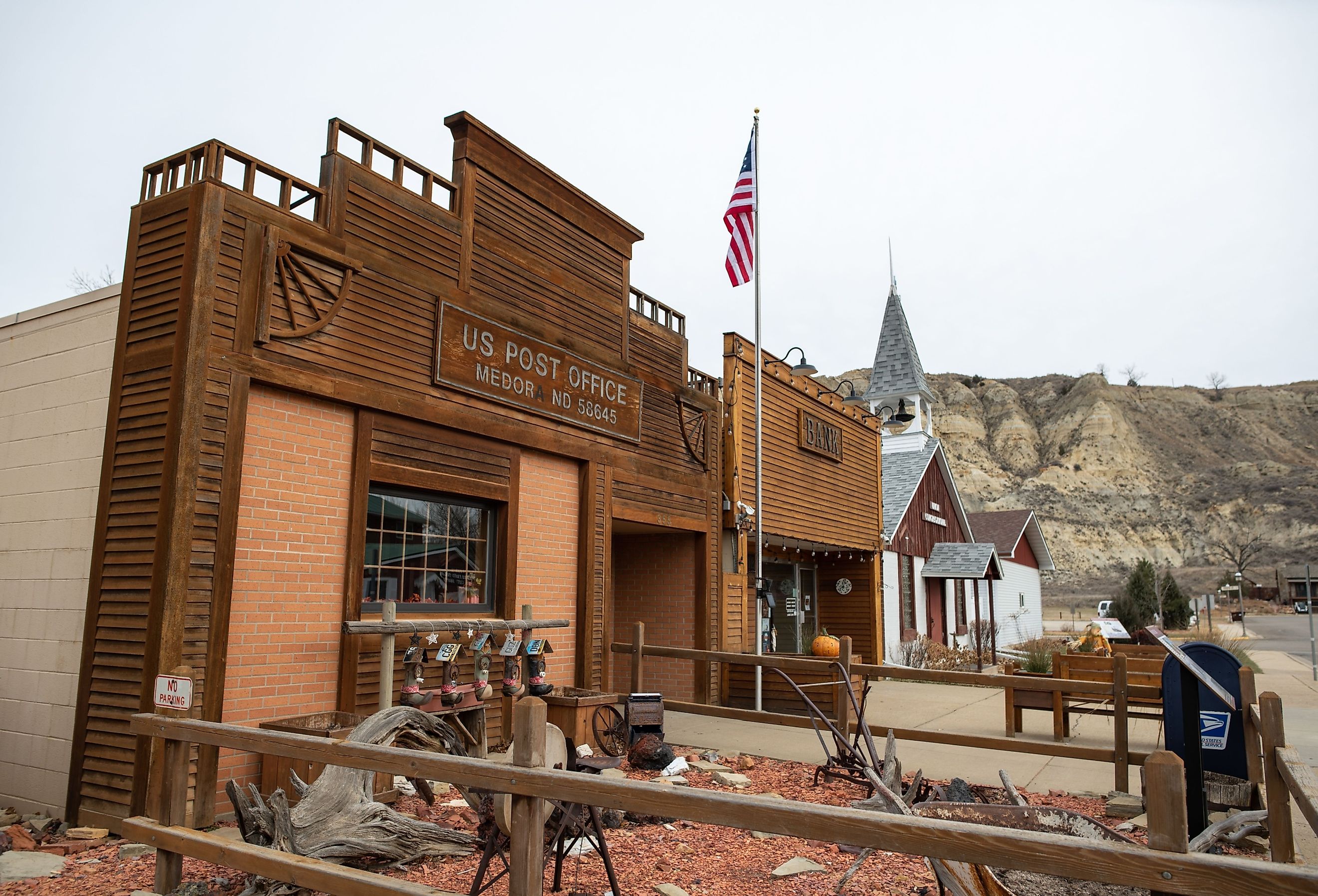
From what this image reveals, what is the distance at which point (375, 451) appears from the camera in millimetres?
7797

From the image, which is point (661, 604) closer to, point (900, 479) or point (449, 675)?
point (449, 675)

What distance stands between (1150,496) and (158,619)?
7971 cm

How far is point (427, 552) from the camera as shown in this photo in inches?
332

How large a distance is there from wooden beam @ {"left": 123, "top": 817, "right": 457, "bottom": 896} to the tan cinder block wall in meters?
2.31

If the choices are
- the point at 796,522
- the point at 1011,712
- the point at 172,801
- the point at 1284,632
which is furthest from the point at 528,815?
the point at 1284,632

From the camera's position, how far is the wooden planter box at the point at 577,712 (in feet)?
28.2

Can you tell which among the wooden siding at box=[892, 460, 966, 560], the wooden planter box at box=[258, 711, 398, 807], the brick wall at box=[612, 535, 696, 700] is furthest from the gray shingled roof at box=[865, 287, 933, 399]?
the wooden planter box at box=[258, 711, 398, 807]

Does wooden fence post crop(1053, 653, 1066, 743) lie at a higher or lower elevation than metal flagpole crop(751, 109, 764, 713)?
lower

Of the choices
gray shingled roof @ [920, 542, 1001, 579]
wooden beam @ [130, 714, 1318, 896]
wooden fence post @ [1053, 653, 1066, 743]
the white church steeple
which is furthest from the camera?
the white church steeple

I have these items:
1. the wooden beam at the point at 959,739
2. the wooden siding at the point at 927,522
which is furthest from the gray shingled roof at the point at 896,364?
the wooden beam at the point at 959,739

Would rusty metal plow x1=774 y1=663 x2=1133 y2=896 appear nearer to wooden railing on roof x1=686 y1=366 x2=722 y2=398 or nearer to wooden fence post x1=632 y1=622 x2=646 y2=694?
wooden fence post x1=632 y1=622 x2=646 y2=694

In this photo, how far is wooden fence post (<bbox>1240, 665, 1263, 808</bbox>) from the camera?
21.6 ft

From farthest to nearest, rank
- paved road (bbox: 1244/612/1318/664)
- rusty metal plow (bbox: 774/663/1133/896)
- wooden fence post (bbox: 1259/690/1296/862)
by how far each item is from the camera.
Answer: paved road (bbox: 1244/612/1318/664), wooden fence post (bbox: 1259/690/1296/862), rusty metal plow (bbox: 774/663/1133/896)

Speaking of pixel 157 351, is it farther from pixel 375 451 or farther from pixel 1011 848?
pixel 1011 848
